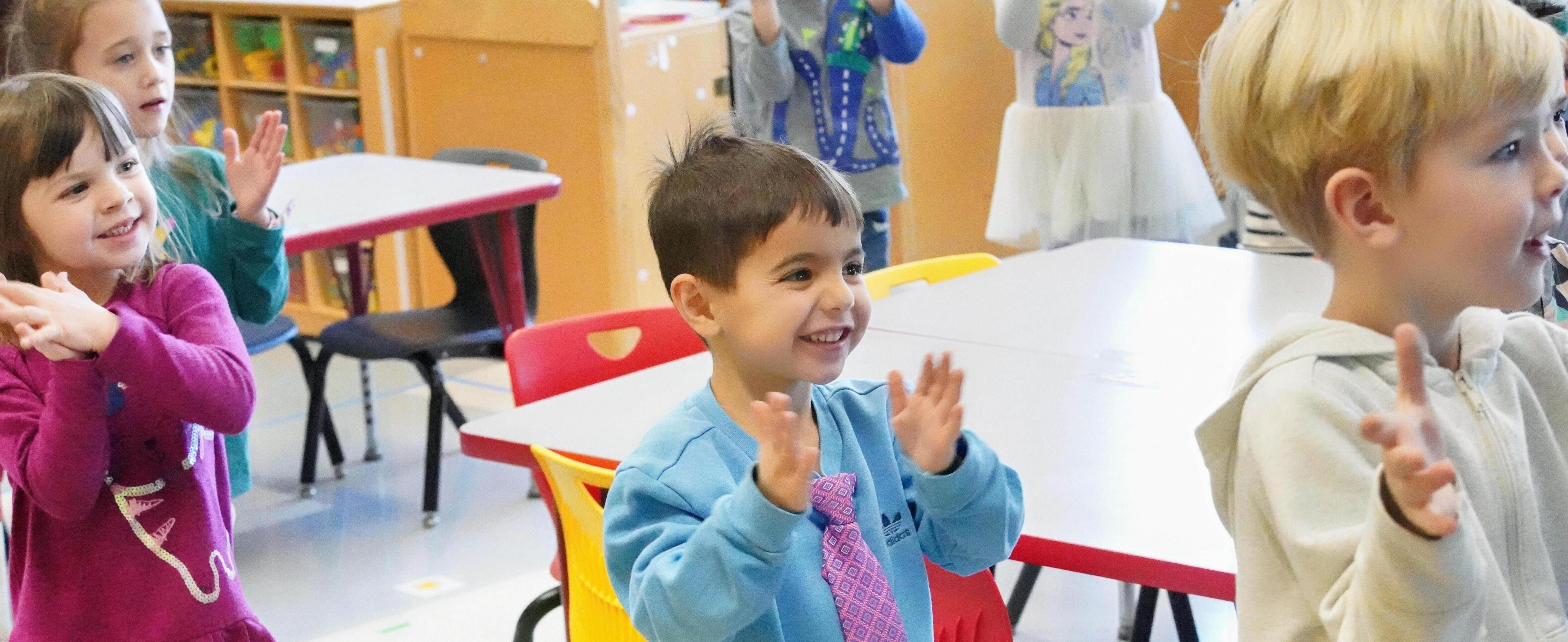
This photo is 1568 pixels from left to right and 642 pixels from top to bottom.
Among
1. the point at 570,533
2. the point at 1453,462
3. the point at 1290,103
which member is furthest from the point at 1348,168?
the point at 570,533

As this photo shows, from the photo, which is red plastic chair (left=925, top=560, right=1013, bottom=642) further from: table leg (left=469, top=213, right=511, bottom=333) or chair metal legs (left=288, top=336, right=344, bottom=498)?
chair metal legs (left=288, top=336, right=344, bottom=498)

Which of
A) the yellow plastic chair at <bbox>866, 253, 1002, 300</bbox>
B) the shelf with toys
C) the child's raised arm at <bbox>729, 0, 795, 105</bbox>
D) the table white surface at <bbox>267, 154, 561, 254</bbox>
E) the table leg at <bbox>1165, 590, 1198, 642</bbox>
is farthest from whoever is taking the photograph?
the shelf with toys

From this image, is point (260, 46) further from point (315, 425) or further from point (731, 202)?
point (731, 202)

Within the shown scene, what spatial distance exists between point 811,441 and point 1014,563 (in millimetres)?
2043

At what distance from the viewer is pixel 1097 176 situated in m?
3.69

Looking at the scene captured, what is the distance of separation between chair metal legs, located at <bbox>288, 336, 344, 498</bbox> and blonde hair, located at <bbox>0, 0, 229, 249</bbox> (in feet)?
4.89

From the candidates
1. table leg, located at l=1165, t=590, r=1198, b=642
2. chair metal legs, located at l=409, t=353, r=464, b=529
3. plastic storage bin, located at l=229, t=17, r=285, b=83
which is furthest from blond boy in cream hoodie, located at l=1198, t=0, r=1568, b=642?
plastic storage bin, located at l=229, t=17, r=285, b=83

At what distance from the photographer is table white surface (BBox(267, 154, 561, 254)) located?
331 centimetres

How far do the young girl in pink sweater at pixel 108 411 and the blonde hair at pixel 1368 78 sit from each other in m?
1.05

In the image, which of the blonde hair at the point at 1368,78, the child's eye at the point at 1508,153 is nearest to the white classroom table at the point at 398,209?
the blonde hair at the point at 1368,78

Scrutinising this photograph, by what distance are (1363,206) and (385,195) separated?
2.97 m

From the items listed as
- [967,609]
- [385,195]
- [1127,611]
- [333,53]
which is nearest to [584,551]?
[967,609]

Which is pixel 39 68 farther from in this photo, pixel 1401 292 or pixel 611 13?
pixel 611 13

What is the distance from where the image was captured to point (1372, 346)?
927 mm
